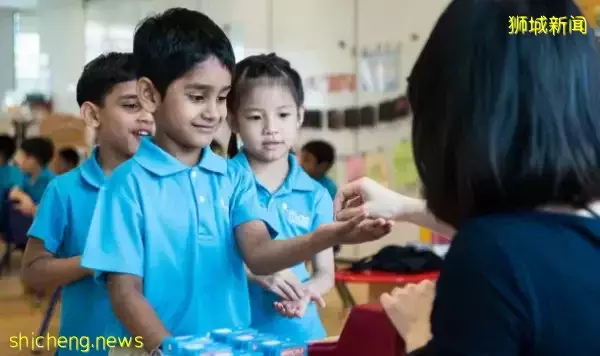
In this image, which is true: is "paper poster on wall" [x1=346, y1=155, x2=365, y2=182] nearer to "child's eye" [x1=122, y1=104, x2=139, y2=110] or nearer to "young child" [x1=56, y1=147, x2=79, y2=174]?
"young child" [x1=56, y1=147, x2=79, y2=174]

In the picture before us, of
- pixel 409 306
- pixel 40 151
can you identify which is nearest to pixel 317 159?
pixel 40 151

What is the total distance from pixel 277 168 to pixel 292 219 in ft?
0.40

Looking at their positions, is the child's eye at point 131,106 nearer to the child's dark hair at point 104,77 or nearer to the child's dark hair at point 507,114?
the child's dark hair at point 104,77

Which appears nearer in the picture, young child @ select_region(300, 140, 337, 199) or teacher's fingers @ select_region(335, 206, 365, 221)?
teacher's fingers @ select_region(335, 206, 365, 221)

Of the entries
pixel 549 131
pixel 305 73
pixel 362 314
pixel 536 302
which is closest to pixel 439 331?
pixel 536 302

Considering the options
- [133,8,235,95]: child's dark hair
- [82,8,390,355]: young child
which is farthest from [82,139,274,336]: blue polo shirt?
[133,8,235,95]: child's dark hair

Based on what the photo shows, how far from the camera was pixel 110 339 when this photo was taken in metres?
1.36

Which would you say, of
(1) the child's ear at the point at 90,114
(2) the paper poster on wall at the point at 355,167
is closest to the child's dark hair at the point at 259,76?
(1) the child's ear at the point at 90,114

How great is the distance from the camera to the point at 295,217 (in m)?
1.74

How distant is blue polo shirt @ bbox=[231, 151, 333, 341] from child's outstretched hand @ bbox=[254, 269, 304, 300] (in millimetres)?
47

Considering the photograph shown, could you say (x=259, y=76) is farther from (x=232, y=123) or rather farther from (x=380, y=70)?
(x=380, y=70)

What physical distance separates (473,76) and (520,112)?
54mm

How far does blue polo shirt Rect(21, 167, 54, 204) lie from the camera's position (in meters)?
6.06

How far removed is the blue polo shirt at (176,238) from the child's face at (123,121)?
441 millimetres
